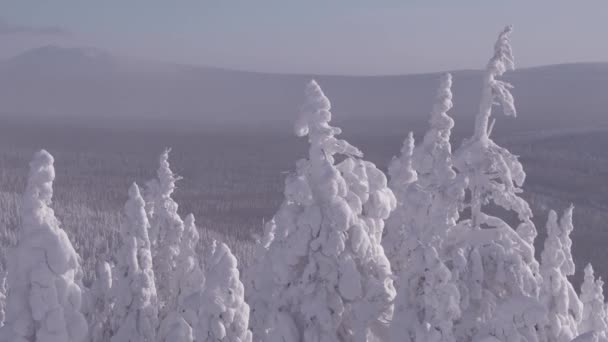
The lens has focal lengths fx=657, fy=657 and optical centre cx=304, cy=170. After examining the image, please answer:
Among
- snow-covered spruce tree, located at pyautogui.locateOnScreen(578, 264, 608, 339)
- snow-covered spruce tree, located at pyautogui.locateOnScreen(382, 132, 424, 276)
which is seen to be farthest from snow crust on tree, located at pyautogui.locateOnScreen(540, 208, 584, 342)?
snow-covered spruce tree, located at pyautogui.locateOnScreen(578, 264, 608, 339)

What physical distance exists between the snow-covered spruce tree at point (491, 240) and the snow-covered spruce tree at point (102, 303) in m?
11.0

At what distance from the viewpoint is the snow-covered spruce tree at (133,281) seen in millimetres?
19016

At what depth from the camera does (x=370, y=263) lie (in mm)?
14273

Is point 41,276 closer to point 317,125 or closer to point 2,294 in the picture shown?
point 317,125

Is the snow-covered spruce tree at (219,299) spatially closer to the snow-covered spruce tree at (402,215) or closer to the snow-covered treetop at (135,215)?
the snow-covered spruce tree at (402,215)

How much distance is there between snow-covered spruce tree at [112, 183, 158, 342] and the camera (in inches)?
749

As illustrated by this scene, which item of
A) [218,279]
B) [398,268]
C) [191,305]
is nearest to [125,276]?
[191,305]

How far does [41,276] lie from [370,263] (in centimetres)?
751

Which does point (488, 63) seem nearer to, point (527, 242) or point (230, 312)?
point (527, 242)

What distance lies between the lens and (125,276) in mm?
19156

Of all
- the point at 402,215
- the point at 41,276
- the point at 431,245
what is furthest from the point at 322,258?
the point at 41,276

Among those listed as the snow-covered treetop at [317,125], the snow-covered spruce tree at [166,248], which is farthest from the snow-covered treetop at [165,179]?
the snow-covered treetop at [317,125]

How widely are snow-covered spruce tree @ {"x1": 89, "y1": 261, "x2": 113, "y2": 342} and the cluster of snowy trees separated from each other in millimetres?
2718

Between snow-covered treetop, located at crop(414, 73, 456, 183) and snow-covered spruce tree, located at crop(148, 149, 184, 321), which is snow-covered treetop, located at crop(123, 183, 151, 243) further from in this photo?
snow-covered treetop, located at crop(414, 73, 456, 183)
